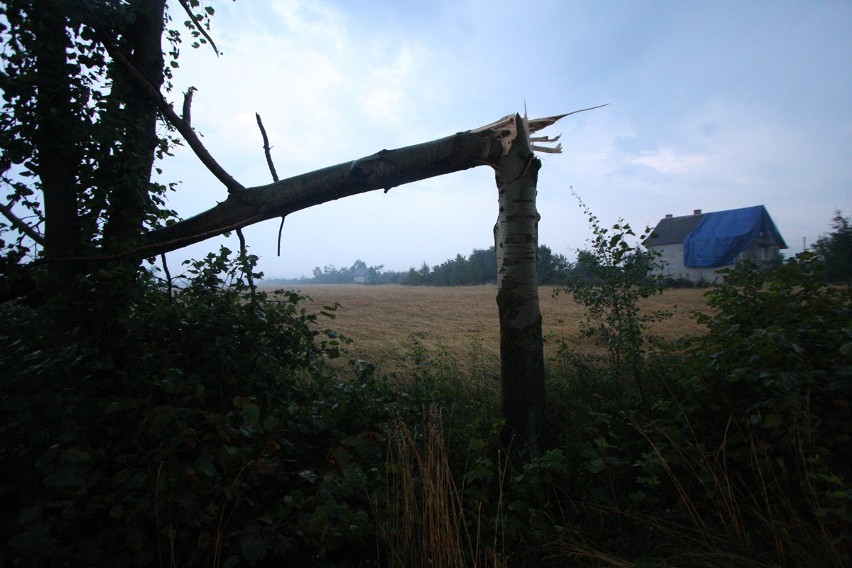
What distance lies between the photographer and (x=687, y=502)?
2.43 meters

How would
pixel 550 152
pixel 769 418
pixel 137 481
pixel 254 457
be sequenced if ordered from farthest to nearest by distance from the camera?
1. pixel 550 152
2. pixel 254 457
3. pixel 769 418
4. pixel 137 481

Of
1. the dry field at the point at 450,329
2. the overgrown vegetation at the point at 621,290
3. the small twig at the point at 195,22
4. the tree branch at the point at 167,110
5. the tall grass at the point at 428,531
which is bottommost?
the tall grass at the point at 428,531

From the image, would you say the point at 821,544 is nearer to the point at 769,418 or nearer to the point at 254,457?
the point at 769,418

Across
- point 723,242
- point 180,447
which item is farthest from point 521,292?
point 723,242

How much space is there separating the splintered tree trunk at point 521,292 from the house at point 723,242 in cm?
2460

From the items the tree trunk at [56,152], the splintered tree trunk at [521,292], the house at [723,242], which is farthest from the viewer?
the house at [723,242]

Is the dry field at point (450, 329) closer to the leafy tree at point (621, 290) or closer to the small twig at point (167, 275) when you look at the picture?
the leafy tree at point (621, 290)

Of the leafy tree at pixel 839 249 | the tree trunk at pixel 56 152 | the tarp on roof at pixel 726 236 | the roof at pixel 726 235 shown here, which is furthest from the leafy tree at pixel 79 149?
the tarp on roof at pixel 726 236

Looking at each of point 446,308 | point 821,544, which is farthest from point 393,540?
point 446,308

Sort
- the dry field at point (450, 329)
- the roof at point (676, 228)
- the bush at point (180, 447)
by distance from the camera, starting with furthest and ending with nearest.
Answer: the roof at point (676, 228)
the dry field at point (450, 329)
the bush at point (180, 447)

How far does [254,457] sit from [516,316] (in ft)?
7.69

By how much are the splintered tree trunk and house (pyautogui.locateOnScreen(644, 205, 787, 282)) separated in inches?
968

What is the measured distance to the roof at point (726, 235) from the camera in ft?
81.5

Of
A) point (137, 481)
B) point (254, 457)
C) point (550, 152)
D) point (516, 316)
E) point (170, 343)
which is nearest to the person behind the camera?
point (137, 481)
